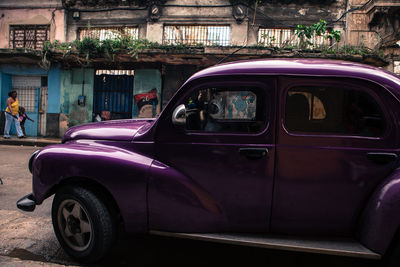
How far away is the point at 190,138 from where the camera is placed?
233 centimetres

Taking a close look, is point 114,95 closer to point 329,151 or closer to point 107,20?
point 107,20

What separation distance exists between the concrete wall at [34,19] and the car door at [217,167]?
14229mm

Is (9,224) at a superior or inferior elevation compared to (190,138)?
inferior

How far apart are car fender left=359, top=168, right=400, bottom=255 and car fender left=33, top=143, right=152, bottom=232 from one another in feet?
5.18

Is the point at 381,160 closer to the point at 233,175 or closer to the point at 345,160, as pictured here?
the point at 345,160

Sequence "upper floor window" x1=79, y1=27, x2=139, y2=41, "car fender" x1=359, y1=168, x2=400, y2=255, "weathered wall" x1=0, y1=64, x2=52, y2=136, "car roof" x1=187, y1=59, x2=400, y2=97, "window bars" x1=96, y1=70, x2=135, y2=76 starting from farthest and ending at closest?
"weathered wall" x1=0, y1=64, x2=52, y2=136 < "upper floor window" x1=79, y1=27, x2=139, y2=41 < "window bars" x1=96, y1=70, x2=135, y2=76 < "car roof" x1=187, y1=59, x2=400, y2=97 < "car fender" x1=359, y1=168, x2=400, y2=255

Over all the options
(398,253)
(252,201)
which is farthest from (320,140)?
(398,253)

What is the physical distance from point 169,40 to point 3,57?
24.2 feet

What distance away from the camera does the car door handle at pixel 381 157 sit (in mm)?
2021

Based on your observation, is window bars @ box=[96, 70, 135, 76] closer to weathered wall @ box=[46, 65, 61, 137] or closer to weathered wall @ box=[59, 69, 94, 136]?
weathered wall @ box=[59, 69, 94, 136]

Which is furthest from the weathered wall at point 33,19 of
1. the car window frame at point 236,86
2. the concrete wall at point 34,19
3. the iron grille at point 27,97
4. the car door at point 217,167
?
the car door at point 217,167

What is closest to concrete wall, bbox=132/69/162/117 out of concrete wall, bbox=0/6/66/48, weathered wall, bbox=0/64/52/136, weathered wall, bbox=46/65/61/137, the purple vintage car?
weathered wall, bbox=46/65/61/137

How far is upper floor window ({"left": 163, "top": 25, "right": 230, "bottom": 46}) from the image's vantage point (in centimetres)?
1314

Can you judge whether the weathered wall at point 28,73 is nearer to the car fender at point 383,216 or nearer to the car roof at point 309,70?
the car roof at point 309,70
